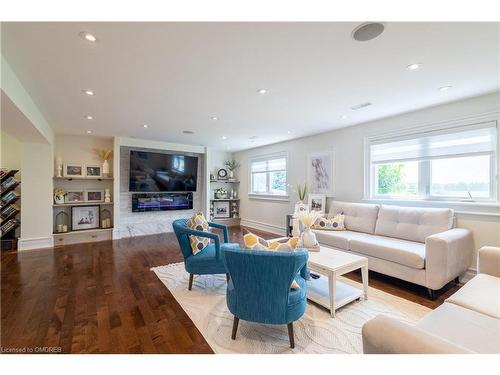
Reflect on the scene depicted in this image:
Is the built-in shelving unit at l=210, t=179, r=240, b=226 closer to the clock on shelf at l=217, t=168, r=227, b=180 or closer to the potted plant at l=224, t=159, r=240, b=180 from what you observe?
the clock on shelf at l=217, t=168, r=227, b=180

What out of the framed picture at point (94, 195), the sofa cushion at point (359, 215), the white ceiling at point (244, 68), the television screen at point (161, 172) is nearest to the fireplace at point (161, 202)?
the television screen at point (161, 172)

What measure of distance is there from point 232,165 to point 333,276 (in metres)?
5.64

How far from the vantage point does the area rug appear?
1733 mm

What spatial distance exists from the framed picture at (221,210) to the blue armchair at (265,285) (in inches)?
209

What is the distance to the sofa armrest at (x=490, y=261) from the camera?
1883mm

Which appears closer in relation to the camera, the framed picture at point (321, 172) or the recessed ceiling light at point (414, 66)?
the recessed ceiling light at point (414, 66)

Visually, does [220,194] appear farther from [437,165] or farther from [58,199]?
[437,165]

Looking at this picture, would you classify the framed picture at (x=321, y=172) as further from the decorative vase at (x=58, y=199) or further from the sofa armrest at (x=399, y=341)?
the decorative vase at (x=58, y=199)

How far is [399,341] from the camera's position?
0.89 m

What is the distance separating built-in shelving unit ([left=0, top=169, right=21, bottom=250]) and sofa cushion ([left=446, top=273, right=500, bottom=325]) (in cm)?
652

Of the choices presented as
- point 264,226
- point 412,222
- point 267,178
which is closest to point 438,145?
point 412,222

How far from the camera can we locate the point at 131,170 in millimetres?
5371

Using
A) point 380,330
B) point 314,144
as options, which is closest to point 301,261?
point 380,330
